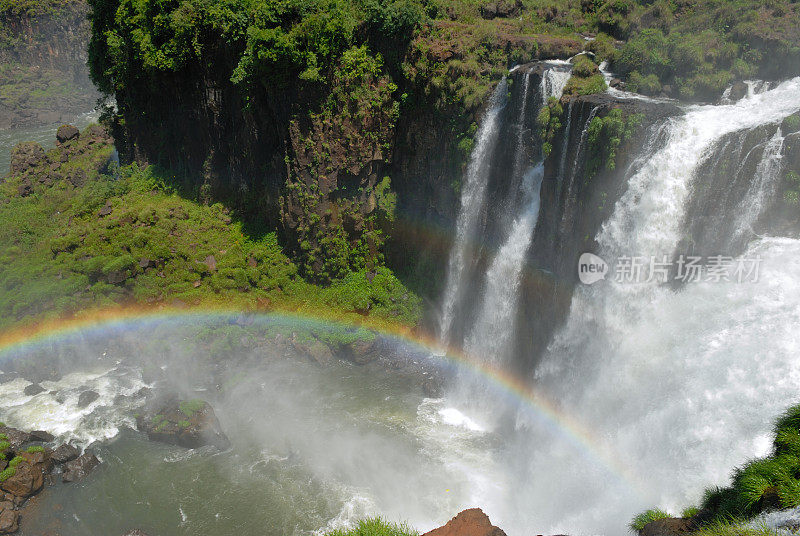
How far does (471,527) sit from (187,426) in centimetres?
1302

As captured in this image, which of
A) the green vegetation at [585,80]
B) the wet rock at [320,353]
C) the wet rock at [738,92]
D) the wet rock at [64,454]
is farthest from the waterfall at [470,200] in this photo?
the wet rock at [64,454]

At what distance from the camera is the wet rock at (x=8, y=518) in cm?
1555

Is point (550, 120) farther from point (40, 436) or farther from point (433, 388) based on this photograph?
point (40, 436)

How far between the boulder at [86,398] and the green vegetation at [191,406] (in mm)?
4319

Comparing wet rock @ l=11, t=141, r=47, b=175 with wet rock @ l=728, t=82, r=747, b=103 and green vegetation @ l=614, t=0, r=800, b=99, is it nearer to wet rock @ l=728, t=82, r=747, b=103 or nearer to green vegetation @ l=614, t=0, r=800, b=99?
green vegetation @ l=614, t=0, r=800, b=99

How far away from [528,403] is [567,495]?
168 inches

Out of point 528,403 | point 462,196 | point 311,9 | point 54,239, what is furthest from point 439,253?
point 54,239

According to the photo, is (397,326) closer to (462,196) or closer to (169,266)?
(462,196)

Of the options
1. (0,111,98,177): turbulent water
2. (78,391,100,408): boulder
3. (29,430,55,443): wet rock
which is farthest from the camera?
(0,111,98,177): turbulent water

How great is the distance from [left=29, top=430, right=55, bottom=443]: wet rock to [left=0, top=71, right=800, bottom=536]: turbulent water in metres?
0.43

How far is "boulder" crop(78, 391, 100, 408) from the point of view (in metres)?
20.7

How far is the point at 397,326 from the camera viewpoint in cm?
2430

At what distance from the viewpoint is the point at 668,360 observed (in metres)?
14.5

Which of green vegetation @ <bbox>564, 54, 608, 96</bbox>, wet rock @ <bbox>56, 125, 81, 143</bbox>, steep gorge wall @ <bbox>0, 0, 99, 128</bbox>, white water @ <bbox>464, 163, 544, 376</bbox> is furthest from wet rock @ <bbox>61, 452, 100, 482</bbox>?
steep gorge wall @ <bbox>0, 0, 99, 128</bbox>
